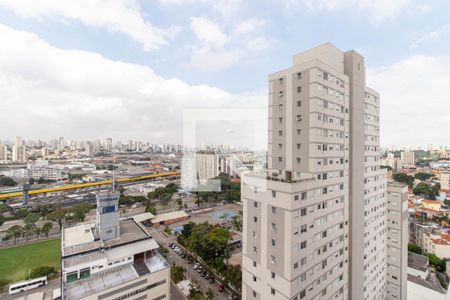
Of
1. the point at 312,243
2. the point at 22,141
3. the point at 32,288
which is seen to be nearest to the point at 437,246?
the point at 312,243

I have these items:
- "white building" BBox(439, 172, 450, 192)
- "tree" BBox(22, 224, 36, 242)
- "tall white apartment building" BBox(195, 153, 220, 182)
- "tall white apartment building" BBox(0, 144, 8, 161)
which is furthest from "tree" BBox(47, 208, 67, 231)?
"white building" BBox(439, 172, 450, 192)

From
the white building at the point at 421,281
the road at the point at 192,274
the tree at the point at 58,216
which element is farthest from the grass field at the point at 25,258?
the white building at the point at 421,281

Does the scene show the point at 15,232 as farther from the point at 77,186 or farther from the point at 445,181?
the point at 445,181

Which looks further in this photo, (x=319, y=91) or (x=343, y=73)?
(x=343, y=73)

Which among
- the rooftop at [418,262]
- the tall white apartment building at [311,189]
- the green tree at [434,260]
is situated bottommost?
the green tree at [434,260]

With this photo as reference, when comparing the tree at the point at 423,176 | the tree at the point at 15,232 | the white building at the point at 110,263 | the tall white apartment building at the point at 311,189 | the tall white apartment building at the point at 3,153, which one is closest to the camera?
the tall white apartment building at the point at 311,189

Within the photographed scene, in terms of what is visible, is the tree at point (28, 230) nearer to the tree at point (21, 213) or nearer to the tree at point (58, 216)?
the tree at point (58, 216)

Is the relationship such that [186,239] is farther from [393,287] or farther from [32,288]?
[393,287]
